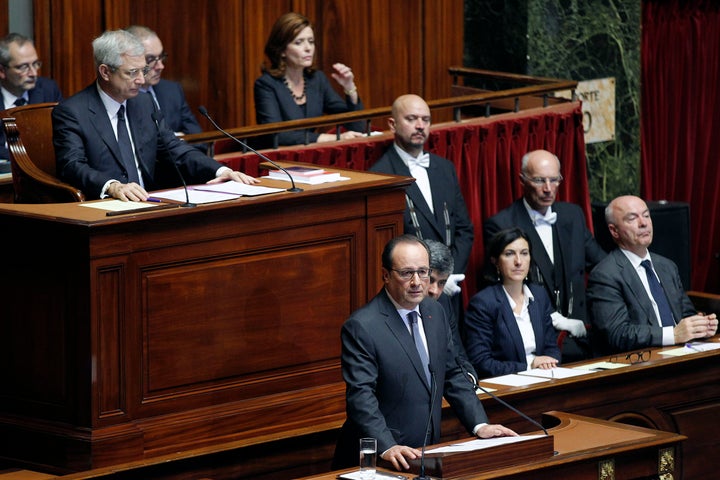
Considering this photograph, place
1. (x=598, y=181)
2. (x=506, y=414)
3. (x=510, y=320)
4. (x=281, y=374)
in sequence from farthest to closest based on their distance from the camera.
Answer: (x=598, y=181) < (x=510, y=320) < (x=506, y=414) < (x=281, y=374)

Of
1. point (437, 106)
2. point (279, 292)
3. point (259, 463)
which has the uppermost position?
point (437, 106)

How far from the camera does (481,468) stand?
15.0ft

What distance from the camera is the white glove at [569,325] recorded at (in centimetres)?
680

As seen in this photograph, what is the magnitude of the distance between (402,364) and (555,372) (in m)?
1.32

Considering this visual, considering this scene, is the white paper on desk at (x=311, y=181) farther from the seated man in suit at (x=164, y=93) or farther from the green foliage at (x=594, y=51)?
the green foliage at (x=594, y=51)

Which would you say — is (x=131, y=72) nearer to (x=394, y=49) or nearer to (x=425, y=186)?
(x=425, y=186)

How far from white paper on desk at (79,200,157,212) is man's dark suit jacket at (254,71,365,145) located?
198 cm

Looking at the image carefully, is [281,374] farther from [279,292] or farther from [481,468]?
[481,468]

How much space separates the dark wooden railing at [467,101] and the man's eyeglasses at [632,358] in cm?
166

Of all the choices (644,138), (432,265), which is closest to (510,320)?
(432,265)

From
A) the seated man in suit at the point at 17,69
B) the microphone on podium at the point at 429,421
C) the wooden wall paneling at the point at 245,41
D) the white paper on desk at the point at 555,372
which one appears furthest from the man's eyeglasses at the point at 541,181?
the seated man in suit at the point at 17,69

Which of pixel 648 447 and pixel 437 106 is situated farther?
pixel 437 106

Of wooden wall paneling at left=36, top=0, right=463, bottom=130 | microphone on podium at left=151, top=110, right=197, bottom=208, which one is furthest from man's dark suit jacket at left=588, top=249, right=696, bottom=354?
wooden wall paneling at left=36, top=0, right=463, bottom=130

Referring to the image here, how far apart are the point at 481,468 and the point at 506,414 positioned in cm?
121
